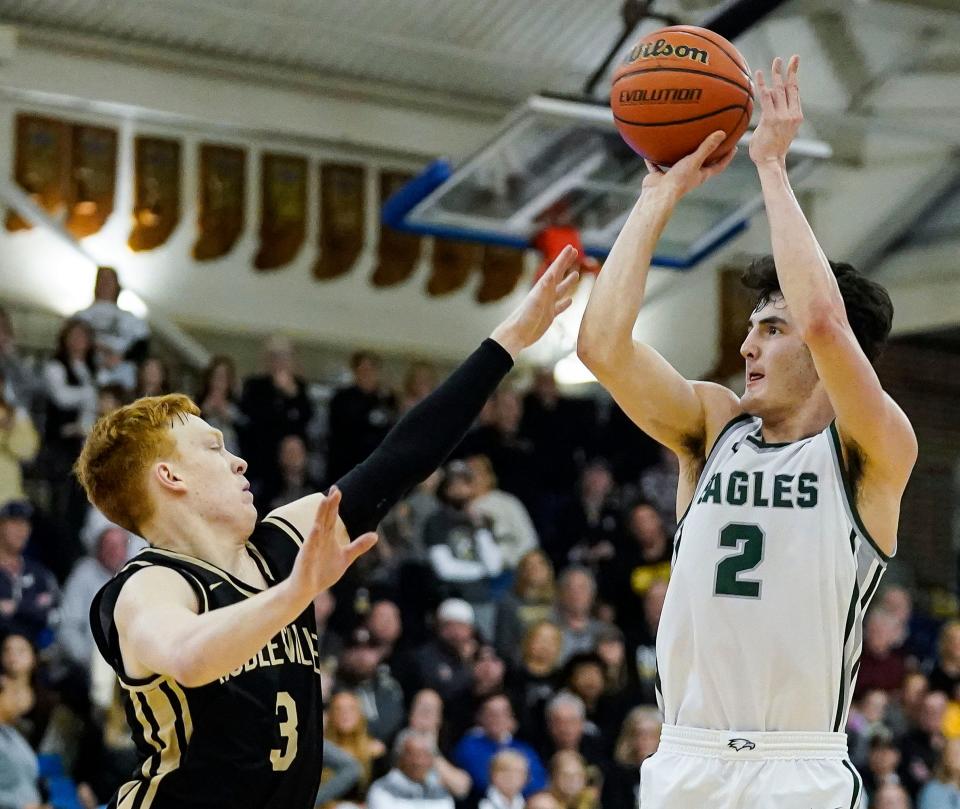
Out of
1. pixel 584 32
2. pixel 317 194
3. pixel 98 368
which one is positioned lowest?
pixel 98 368

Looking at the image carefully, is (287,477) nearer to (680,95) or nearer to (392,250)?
(392,250)

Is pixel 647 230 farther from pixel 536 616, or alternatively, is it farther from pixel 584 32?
pixel 584 32

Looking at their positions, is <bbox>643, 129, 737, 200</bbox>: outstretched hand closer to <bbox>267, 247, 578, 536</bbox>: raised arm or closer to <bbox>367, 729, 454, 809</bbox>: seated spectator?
<bbox>267, 247, 578, 536</bbox>: raised arm

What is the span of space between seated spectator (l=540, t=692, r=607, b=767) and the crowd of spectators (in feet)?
0.06

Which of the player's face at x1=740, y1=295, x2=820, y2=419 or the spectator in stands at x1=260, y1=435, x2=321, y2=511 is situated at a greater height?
the spectator in stands at x1=260, y1=435, x2=321, y2=511

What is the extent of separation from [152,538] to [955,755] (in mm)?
8259

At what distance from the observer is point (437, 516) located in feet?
36.9

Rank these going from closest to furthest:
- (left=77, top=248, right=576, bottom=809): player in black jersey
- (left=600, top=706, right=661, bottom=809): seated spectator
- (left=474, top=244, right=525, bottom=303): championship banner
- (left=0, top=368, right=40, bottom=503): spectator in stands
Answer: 1. (left=77, top=248, right=576, bottom=809): player in black jersey
2. (left=600, top=706, right=661, bottom=809): seated spectator
3. (left=0, top=368, right=40, bottom=503): spectator in stands
4. (left=474, top=244, right=525, bottom=303): championship banner

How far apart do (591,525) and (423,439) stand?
8.49 metres

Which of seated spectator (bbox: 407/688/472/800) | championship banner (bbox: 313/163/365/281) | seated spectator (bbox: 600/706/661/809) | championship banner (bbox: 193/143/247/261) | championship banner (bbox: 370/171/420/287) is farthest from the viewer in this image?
championship banner (bbox: 370/171/420/287)

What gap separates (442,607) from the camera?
409 inches

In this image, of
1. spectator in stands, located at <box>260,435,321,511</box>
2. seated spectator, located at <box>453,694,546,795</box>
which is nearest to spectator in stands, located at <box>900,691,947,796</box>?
seated spectator, located at <box>453,694,546,795</box>

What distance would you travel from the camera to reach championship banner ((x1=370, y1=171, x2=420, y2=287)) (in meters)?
14.2

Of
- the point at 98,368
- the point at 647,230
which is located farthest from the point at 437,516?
the point at 647,230
